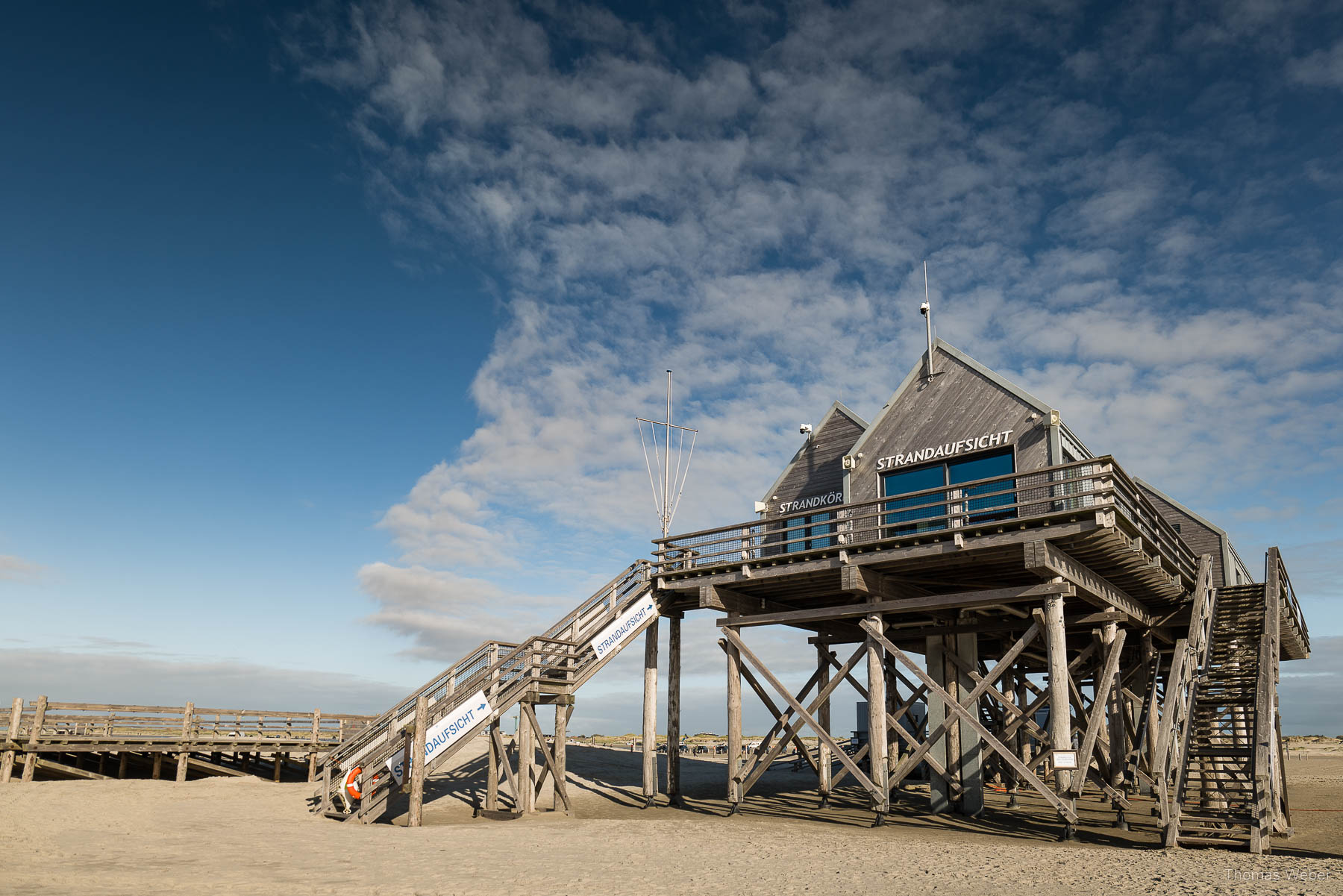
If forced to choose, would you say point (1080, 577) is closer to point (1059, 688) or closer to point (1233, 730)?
point (1059, 688)

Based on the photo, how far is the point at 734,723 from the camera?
70.1 feet

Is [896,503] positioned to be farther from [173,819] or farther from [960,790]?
[173,819]

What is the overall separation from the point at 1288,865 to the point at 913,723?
15.0 m

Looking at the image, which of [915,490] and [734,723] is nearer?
[734,723]

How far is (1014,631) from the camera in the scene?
22.5m

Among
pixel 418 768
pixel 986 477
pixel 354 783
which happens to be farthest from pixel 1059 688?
pixel 354 783

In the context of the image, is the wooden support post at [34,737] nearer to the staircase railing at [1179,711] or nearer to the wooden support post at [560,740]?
the wooden support post at [560,740]

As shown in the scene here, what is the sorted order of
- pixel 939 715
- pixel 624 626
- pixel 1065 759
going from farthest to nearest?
pixel 624 626, pixel 939 715, pixel 1065 759

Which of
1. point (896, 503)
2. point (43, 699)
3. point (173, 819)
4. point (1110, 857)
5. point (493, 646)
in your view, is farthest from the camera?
point (43, 699)

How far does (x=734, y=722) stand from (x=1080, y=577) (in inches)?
339

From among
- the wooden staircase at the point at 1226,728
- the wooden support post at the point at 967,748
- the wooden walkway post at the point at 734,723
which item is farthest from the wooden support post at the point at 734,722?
the wooden staircase at the point at 1226,728

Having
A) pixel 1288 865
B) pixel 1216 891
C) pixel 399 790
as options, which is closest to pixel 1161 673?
pixel 1288 865

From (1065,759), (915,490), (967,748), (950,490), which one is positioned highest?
(915,490)

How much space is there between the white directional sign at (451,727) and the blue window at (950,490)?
9961 millimetres
